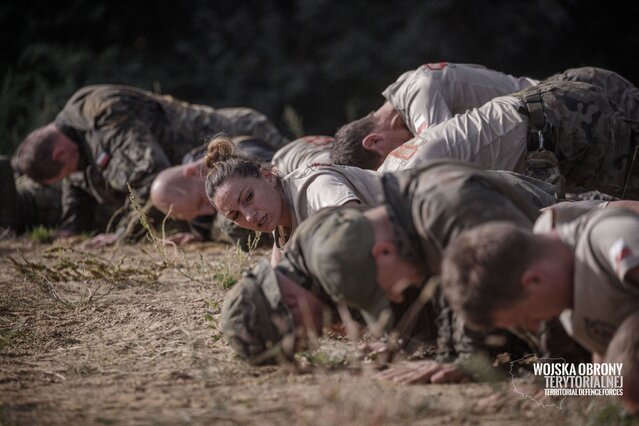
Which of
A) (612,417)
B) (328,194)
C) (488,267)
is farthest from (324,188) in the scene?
(612,417)

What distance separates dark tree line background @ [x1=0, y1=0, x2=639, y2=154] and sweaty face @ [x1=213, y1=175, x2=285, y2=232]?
15.8 ft

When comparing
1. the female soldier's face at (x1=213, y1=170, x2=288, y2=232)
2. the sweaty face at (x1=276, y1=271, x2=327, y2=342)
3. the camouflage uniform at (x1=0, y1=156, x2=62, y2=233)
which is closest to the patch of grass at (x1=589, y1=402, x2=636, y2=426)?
the sweaty face at (x1=276, y1=271, x2=327, y2=342)

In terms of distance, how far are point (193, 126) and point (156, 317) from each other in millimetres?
3162

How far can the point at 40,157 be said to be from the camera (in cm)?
630

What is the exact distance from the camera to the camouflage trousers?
3984 mm

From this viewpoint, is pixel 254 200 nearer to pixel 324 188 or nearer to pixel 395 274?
pixel 324 188

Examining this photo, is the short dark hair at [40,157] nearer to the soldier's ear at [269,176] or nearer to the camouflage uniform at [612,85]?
the soldier's ear at [269,176]

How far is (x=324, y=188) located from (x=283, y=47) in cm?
621

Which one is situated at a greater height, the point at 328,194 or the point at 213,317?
the point at 328,194

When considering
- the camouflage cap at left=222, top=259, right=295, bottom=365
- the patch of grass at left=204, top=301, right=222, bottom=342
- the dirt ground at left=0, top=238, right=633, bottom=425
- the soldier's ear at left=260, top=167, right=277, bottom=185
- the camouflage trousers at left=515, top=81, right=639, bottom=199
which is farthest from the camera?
the camouflage trousers at left=515, top=81, right=639, bottom=199

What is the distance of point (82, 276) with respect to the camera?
15.0 ft

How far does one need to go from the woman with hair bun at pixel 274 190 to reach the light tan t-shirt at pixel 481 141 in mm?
273

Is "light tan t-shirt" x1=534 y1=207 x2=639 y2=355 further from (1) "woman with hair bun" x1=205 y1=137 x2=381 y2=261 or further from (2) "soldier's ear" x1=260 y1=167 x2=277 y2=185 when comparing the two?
(2) "soldier's ear" x1=260 y1=167 x2=277 y2=185

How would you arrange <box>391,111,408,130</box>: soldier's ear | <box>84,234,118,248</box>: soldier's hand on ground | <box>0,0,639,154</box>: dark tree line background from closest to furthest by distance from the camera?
1. <box>391,111,408,130</box>: soldier's ear
2. <box>84,234,118,248</box>: soldier's hand on ground
3. <box>0,0,639,154</box>: dark tree line background
